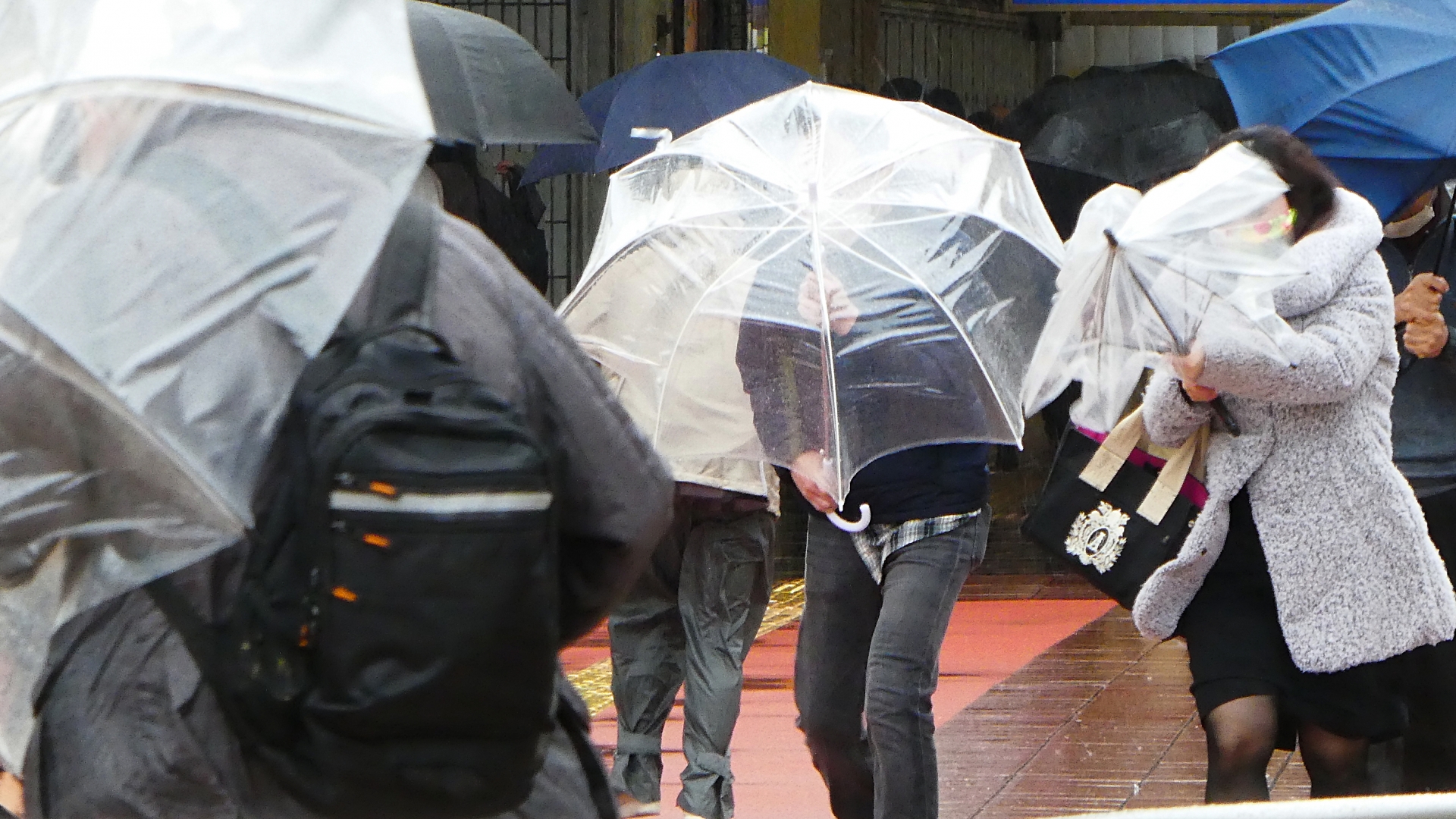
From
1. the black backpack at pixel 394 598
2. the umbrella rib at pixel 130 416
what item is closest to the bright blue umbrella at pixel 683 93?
the black backpack at pixel 394 598

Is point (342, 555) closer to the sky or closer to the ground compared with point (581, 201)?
closer to the sky

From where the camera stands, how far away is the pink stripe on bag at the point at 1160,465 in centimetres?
475

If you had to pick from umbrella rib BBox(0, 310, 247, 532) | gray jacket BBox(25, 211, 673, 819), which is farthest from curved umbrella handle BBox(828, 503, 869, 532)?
umbrella rib BBox(0, 310, 247, 532)

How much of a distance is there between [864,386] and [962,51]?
15.0m

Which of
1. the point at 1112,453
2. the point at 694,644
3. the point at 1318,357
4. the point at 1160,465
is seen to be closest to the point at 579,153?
the point at 694,644

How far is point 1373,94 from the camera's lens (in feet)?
18.2

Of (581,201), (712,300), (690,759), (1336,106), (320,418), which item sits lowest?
(581,201)

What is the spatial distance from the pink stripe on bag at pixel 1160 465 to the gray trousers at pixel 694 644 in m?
1.53

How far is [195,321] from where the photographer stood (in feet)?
7.28

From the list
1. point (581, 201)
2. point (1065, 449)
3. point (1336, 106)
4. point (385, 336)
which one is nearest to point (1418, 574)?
point (1065, 449)

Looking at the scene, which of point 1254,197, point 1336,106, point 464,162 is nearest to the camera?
point 1254,197

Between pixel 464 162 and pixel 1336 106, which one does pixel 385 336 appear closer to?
pixel 1336 106

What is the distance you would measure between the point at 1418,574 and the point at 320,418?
3.08 m

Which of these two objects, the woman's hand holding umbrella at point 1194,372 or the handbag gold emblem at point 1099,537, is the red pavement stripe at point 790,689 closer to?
the handbag gold emblem at point 1099,537
